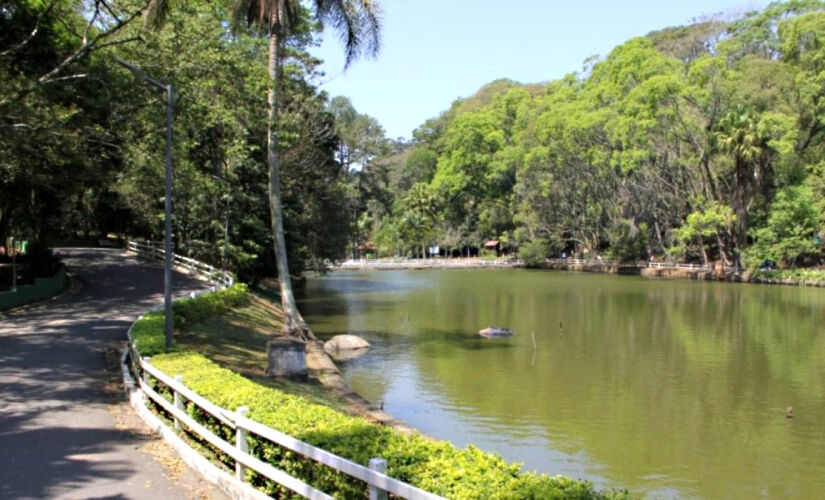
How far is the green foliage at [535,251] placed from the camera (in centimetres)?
8238

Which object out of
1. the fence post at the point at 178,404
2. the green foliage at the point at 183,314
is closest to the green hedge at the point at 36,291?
the green foliage at the point at 183,314

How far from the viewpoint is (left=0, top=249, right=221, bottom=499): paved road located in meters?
8.09

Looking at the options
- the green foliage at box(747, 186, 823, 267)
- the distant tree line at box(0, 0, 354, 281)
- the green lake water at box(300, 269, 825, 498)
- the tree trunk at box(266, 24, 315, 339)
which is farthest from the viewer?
the green foliage at box(747, 186, 823, 267)

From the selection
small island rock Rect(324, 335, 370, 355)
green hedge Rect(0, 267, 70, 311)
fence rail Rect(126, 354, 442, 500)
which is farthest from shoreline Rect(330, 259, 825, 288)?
fence rail Rect(126, 354, 442, 500)

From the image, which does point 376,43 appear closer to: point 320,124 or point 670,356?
point 670,356

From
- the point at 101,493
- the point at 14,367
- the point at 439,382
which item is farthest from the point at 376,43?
the point at 101,493

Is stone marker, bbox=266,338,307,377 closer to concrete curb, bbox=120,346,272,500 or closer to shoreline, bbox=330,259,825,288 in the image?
concrete curb, bbox=120,346,272,500

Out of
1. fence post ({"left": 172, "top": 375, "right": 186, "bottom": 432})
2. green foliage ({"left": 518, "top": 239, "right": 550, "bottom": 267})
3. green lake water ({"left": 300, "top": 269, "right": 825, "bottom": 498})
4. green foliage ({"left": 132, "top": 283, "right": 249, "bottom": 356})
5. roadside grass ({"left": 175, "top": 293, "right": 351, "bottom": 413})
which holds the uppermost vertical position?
green foliage ({"left": 518, "top": 239, "right": 550, "bottom": 267})

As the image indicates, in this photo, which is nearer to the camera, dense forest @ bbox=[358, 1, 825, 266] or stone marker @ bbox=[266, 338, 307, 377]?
stone marker @ bbox=[266, 338, 307, 377]

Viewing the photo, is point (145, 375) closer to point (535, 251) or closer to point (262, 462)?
point (262, 462)

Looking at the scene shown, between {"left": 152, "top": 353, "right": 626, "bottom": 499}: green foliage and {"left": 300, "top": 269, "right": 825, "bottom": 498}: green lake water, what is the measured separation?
21.3 ft

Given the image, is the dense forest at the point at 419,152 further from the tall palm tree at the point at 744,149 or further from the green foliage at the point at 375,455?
the green foliage at the point at 375,455

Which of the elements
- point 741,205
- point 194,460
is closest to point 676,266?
point 741,205

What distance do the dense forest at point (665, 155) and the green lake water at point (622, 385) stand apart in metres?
16.3
